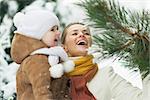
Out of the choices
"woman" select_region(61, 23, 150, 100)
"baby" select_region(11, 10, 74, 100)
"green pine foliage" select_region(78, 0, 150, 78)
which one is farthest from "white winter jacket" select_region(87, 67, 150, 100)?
"green pine foliage" select_region(78, 0, 150, 78)

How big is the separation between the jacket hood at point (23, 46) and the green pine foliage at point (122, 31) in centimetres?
30

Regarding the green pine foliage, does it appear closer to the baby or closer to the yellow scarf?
the baby

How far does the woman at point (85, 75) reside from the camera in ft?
2.75

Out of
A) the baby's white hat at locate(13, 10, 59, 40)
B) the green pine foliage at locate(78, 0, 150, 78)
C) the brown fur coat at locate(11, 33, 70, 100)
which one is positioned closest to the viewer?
the green pine foliage at locate(78, 0, 150, 78)

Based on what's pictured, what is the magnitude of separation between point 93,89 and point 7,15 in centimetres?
74

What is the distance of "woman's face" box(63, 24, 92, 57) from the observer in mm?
875

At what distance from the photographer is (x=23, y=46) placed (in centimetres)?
81

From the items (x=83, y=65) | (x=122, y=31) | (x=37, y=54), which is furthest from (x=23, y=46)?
(x=122, y=31)

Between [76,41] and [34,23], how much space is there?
123 millimetres

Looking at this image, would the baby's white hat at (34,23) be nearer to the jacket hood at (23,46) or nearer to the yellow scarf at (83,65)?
the jacket hood at (23,46)

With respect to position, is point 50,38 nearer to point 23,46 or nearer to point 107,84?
point 23,46

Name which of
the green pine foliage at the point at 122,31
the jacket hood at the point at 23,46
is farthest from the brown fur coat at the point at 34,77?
the green pine foliage at the point at 122,31

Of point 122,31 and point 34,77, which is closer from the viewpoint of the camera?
point 122,31

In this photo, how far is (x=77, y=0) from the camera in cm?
59
